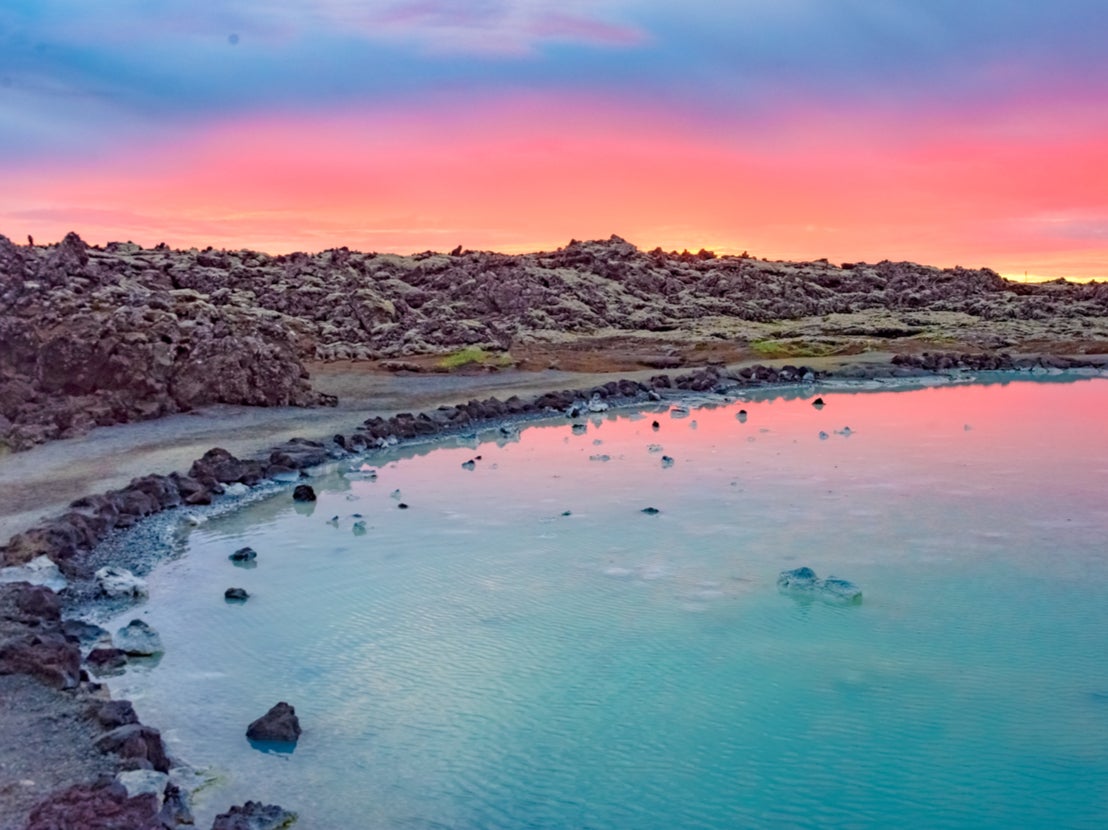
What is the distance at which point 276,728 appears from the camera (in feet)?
25.0

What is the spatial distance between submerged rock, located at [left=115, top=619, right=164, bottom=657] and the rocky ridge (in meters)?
9.76

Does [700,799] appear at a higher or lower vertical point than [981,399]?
lower

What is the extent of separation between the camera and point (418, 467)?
18672mm

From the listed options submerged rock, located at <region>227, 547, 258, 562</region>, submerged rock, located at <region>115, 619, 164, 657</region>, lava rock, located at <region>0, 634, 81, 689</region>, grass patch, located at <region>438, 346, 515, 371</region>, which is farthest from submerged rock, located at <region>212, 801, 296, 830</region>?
grass patch, located at <region>438, 346, 515, 371</region>

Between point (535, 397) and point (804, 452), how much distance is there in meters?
7.85

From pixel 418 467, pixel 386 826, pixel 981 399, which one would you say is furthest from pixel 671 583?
pixel 981 399

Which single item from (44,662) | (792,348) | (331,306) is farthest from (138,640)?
(792,348)

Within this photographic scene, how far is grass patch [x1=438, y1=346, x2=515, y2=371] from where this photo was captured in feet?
102

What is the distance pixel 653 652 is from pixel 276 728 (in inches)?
143

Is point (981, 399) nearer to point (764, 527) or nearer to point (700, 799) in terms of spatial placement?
point (764, 527)

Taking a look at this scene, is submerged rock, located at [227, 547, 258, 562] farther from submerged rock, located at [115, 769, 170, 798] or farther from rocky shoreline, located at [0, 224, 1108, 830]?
submerged rock, located at [115, 769, 170, 798]

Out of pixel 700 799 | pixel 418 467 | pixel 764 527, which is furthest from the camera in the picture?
pixel 418 467

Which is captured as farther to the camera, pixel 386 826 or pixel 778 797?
pixel 778 797

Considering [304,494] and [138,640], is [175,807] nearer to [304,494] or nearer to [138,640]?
[138,640]
